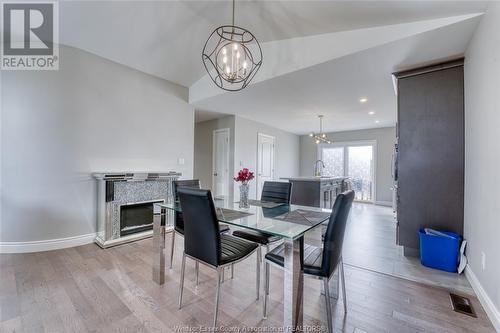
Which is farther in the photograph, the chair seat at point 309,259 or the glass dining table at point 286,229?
the chair seat at point 309,259

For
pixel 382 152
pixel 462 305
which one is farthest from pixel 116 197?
pixel 382 152

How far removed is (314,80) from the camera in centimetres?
320

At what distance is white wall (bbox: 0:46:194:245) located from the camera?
111 inches

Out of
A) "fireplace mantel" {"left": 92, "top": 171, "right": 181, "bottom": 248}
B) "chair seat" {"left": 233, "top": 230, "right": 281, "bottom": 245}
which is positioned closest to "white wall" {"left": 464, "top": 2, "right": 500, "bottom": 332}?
"chair seat" {"left": 233, "top": 230, "right": 281, "bottom": 245}

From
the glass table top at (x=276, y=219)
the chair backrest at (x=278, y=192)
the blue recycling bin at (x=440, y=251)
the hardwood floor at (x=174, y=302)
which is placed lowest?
the hardwood floor at (x=174, y=302)

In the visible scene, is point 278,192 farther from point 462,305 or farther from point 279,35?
point 279,35

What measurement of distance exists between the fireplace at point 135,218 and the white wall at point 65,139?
0.42 meters

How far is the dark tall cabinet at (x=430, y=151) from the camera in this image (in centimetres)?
249

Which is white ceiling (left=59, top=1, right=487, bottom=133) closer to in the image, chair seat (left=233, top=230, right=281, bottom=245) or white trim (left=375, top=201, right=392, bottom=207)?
chair seat (left=233, top=230, right=281, bottom=245)

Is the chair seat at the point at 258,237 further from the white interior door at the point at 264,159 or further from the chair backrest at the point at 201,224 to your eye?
the white interior door at the point at 264,159

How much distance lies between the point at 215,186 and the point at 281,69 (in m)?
3.82

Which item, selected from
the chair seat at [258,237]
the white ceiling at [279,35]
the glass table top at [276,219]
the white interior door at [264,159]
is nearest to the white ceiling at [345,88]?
the white ceiling at [279,35]

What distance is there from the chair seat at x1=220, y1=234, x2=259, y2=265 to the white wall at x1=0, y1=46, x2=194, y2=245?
256 centimetres

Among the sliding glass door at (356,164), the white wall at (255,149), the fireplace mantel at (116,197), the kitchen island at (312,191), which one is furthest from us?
the sliding glass door at (356,164)
